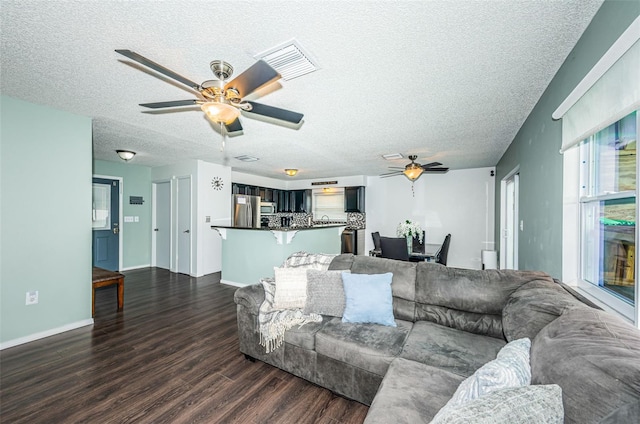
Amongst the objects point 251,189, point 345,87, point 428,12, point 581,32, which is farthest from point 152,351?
point 251,189

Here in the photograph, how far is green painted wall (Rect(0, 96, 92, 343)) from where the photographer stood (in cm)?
263

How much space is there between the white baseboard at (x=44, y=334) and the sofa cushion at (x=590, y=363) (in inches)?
168

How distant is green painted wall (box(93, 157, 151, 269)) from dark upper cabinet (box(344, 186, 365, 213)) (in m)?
5.12

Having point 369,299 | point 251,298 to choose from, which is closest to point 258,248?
point 251,298

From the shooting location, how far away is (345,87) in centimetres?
236

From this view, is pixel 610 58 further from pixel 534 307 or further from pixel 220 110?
pixel 220 110

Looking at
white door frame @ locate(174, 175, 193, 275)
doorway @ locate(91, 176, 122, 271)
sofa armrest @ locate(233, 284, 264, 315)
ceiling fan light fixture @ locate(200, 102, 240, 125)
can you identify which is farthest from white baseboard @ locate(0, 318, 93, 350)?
ceiling fan light fixture @ locate(200, 102, 240, 125)

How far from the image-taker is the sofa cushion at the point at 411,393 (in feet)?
3.86

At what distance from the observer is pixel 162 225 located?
6176 mm

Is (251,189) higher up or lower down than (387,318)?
higher up

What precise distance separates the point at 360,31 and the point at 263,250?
11.9 ft

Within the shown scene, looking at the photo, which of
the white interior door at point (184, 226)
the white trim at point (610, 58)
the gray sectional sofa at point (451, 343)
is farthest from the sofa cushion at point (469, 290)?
the white interior door at point (184, 226)

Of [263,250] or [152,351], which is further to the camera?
[263,250]

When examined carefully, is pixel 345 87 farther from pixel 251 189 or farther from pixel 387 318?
pixel 251 189
